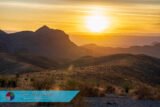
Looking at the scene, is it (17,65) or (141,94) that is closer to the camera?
(141,94)

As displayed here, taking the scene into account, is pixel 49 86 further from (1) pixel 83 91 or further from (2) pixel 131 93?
(2) pixel 131 93

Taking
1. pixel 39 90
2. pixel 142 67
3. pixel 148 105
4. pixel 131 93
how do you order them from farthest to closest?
pixel 142 67 < pixel 131 93 < pixel 39 90 < pixel 148 105

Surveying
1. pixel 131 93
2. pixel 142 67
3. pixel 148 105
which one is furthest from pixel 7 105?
pixel 142 67

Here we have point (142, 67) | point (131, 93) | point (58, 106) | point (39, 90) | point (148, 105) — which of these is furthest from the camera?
point (142, 67)

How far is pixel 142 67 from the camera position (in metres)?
101

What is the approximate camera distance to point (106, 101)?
24688 mm

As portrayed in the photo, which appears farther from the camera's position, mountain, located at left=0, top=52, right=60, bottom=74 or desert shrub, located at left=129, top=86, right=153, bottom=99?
mountain, located at left=0, top=52, right=60, bottom=74

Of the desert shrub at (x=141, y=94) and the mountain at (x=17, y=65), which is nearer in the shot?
the desert shrub at (x=141, y=94)

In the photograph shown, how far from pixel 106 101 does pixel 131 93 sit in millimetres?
4928

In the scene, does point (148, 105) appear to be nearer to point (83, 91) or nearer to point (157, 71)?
point (83, 91)

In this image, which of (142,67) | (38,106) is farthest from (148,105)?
(142,67)

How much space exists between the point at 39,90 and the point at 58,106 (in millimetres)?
4167

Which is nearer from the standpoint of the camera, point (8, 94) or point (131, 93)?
point (8, 94)

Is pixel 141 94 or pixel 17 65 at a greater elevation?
pixel 141 94
